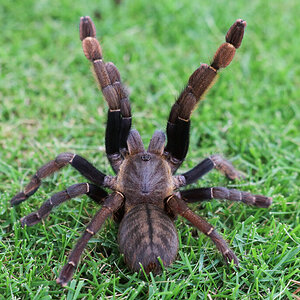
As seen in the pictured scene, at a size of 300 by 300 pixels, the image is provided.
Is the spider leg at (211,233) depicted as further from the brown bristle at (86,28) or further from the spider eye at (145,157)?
the brown bristle at (86,28)

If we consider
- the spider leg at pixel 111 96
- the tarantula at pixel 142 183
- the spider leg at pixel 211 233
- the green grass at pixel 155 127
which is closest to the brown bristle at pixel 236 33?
the tarantula at pixel 142 183

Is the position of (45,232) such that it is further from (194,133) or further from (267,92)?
(267,92)

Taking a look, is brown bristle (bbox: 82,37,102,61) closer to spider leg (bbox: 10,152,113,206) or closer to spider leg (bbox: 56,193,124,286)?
spider leg (bbox: 10,152,113,206)

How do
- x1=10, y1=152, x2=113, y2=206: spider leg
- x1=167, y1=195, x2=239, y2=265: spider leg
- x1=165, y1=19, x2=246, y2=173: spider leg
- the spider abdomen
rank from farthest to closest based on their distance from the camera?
x1=10, y1=152, x2=113, y2=206: spider leg → x1=165, y1=19, x2=246, y2=173: spider leg → x1=167, y1=195, x2=239, y2=265: spider leg → the spider abdomen

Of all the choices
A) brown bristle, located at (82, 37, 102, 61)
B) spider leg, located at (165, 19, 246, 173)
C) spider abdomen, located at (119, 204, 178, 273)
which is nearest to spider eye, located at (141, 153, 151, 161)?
spider leg, located at (165, 19, 246, 173)

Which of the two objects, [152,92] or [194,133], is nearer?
[194,133]

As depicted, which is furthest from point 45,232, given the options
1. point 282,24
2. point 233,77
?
point 282,24
